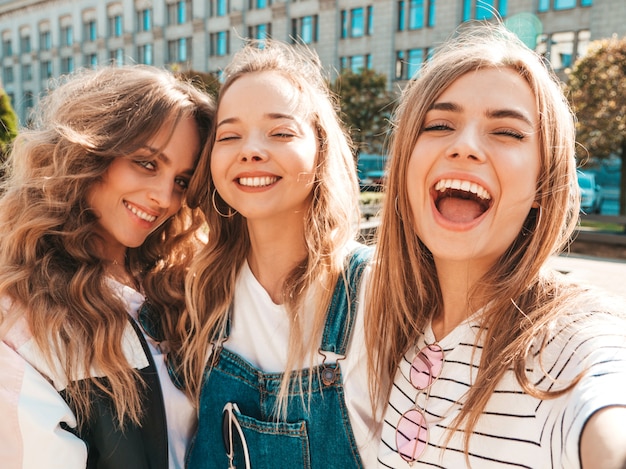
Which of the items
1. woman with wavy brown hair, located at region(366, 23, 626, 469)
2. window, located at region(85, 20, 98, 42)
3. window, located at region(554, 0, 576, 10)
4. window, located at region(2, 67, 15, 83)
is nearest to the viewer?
woman with wavy brown hair, located at region(366, 23, 626, 469)

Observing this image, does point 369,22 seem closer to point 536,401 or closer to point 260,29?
point 260,29

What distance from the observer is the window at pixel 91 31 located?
129 ft

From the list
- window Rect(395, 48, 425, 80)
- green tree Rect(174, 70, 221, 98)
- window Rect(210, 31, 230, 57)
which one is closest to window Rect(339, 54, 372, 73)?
window Rect(395, 48, 425, 80)

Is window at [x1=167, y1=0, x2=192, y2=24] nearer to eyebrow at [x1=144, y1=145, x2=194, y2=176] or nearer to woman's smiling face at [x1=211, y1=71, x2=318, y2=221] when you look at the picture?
eyebrow at [x1=144, y1=145, x2=194, y2=176]

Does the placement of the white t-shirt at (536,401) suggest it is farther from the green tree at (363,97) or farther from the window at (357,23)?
the window at (357,23)

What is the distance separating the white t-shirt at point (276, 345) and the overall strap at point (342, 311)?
1.0 inches

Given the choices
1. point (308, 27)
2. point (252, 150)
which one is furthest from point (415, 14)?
point (252, 150)

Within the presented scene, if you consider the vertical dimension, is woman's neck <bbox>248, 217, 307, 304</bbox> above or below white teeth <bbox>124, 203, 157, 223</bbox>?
below

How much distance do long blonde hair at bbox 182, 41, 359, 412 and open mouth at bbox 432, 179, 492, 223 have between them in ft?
1.93

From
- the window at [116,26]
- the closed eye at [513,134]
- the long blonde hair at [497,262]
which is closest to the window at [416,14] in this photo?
the window at [116,26]

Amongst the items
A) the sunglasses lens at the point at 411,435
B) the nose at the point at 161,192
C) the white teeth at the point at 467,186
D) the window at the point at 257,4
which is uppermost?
the window at the point at 257,4

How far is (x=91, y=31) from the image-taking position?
39625mm

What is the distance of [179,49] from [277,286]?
120 ft

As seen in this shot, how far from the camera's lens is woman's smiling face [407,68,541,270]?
4.52 feet
